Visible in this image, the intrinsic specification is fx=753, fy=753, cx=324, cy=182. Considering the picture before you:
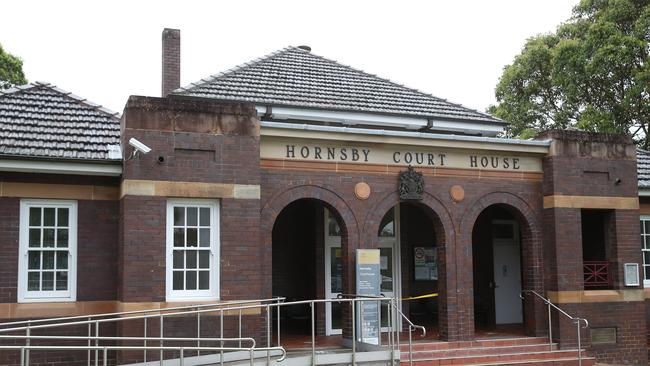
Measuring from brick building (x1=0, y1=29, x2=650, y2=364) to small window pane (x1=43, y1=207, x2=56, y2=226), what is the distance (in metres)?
0.03

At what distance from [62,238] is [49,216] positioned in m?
0.44

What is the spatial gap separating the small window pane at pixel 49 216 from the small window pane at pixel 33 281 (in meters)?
0.86

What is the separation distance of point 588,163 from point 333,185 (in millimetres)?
5583

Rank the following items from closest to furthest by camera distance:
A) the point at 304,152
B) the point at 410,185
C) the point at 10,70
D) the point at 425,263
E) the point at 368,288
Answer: the point at 304,152, the point at 368,288, the point at 410,185, the point at 425,263, the point at 10,70

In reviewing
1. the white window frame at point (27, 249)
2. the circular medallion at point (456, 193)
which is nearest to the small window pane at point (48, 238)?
the white window frame at point (27, 249)

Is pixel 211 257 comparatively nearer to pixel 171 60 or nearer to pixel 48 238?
pixel 48 238

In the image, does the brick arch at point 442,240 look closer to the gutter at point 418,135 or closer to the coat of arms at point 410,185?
the coat of arms at point 410,185

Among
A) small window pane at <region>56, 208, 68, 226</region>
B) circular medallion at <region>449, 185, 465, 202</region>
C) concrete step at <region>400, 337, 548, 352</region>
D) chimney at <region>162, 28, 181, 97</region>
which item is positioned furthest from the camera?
chimney at <region>162, 28, 181, 97</region>

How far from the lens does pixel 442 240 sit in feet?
48.5

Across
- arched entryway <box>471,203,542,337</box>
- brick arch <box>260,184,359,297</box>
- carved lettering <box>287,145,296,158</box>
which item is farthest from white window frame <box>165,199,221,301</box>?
arched entryway <box>471,203,542,337</box>

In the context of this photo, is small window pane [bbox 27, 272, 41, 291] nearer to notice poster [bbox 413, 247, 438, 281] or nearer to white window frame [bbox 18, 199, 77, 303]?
white window frame [bbox 18, 199, 77, 303]

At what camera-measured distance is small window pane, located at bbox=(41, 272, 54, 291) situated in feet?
41.6

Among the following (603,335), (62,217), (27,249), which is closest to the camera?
(27,249)

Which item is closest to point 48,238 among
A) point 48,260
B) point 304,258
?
point 48,260
